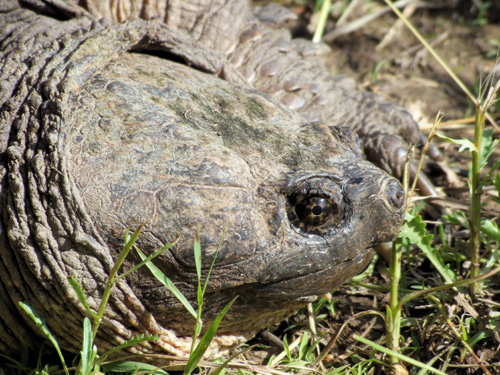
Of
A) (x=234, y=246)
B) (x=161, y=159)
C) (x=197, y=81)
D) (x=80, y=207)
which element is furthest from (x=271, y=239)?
(x=197, y=81)

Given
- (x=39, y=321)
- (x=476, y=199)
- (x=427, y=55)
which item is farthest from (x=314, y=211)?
(x=427, y=55)

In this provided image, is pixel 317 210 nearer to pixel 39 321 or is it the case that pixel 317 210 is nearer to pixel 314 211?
pixel 314 211

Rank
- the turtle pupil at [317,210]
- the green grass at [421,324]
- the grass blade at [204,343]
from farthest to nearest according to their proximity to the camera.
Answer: the green grass at [421,324] → the turtle pupil at [317,210] → the grass blade at [204,343]

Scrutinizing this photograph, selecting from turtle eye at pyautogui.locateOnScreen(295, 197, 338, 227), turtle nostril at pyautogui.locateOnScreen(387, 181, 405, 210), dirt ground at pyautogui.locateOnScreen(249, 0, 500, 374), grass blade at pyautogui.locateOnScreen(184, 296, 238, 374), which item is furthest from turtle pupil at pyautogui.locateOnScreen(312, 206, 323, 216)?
dirt ground at pyautogui.locateOnScreen(249, 0, 500, 374)

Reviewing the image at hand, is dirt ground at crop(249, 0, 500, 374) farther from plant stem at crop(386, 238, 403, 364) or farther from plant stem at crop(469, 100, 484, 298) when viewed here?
plant stem at crop(386, 238, 403, 364)

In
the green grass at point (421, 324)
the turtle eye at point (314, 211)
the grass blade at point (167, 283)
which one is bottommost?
the green grass at point (421, 324)

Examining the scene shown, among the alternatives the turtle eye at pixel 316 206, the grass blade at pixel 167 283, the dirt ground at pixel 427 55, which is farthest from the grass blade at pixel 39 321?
the dirt ground at pixel 427 55

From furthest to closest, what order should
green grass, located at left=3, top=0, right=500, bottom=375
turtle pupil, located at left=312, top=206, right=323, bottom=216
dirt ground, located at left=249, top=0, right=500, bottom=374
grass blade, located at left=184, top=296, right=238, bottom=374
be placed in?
dirt ground, located at left=249, top=0, right=500, bottom=374 < green grass, located at left=3, top=0, right=500, bottom=375 < turtle pupil, located at left=312, top=206, right=323, bottom=216 < grass blade, located at left=184, top=296, right=238, bottom=374

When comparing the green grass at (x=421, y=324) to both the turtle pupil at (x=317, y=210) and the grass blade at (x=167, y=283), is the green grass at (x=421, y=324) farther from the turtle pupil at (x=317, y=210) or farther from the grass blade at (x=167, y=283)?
the turtle pupil at (x=317, y=210)
